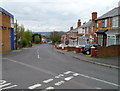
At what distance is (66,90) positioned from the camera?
242 inches

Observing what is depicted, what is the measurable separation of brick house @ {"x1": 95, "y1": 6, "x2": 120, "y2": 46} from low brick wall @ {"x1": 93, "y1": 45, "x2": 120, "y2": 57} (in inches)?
155

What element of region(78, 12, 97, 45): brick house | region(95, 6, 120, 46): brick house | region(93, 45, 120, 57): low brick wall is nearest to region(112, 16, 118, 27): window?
region(95, 6, 120, 46): brick house

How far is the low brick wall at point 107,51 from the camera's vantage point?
59.9 ft

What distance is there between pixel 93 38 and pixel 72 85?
27571 mm

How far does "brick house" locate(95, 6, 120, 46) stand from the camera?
2381 cm

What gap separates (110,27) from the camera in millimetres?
26484

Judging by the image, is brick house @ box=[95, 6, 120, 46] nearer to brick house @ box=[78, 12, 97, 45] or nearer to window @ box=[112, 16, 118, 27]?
window @ box=[112, 16, 118, 27]

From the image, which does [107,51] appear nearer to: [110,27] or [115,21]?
[115,21]

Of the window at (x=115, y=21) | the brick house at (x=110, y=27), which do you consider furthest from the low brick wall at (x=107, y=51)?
the window at (x=115, y=21)

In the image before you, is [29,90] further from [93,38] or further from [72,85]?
[93,38]

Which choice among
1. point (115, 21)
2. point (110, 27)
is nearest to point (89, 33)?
point (110, 27)

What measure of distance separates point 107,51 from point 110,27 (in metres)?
9.19

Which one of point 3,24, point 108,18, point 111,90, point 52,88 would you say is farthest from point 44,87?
point 3,24

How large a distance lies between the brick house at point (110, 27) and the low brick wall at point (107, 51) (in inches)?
155
